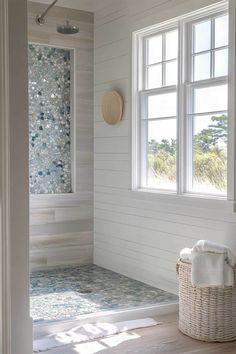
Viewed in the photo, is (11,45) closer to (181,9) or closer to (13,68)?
(13,68)

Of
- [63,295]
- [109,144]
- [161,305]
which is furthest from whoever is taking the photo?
Result: [109,144]

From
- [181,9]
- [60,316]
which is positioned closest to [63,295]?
[60,316]

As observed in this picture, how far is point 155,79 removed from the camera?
480 centimetres

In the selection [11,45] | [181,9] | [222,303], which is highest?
[181,9]

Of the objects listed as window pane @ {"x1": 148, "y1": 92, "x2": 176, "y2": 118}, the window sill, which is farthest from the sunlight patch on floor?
window pane @ {"x1": 148, "y1": 92, "x2": 176, "y2": 118}

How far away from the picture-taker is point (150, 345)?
337cm

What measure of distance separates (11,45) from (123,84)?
2455 mm

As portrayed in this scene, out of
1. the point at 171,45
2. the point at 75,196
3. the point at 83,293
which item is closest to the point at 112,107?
the point at 171,45

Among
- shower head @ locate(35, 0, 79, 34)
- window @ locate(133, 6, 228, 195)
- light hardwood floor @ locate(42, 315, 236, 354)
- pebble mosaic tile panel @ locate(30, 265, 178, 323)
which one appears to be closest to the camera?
light hardwood floor @ locate(42, 315, 236, 354)

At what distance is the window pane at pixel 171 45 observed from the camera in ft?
14.9

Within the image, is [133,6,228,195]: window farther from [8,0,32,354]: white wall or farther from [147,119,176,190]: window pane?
[8,0,32,354]: white wall

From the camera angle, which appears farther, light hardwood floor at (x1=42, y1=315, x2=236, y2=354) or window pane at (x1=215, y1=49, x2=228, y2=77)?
window pane at (x1=215, y1=49, x2=228, y2=77)

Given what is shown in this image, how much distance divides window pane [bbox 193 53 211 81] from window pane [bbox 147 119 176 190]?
0.48 metres

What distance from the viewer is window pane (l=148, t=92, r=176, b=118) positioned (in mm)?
4578
